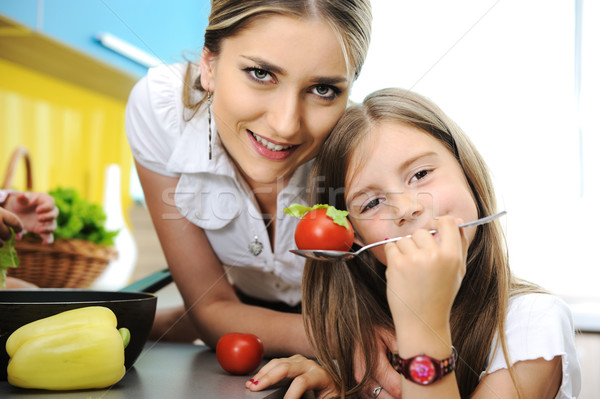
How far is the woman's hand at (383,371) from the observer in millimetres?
1006

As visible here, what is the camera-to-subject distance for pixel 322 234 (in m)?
0.93

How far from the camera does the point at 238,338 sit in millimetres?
981

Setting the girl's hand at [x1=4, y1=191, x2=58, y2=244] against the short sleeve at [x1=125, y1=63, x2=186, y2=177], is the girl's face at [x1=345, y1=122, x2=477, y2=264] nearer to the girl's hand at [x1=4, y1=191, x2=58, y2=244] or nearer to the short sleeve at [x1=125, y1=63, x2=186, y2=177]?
the short sleeve at [x1=125, y1=63, x2=186, y2=177]

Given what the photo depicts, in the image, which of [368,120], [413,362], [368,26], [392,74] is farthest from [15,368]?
[392,74]

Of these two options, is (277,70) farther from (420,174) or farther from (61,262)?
(61,262)

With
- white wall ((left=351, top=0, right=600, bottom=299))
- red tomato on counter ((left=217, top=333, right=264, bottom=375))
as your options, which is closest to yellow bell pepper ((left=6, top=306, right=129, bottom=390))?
red tomato on counter ((left=217, top=333, right=264, bottom=375))

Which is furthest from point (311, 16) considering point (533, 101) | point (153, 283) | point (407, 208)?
point (533, 101)

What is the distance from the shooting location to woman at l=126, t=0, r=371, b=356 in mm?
1015

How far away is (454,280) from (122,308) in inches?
18.3

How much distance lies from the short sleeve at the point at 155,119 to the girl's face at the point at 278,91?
0.21 meters

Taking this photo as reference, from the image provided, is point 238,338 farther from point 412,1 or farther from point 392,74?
point 412,1

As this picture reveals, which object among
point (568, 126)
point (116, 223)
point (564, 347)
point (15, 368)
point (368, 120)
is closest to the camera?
point (15, 368)

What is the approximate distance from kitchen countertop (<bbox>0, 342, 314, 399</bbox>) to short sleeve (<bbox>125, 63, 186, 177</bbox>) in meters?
0.48

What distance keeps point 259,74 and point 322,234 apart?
331 millimetres
